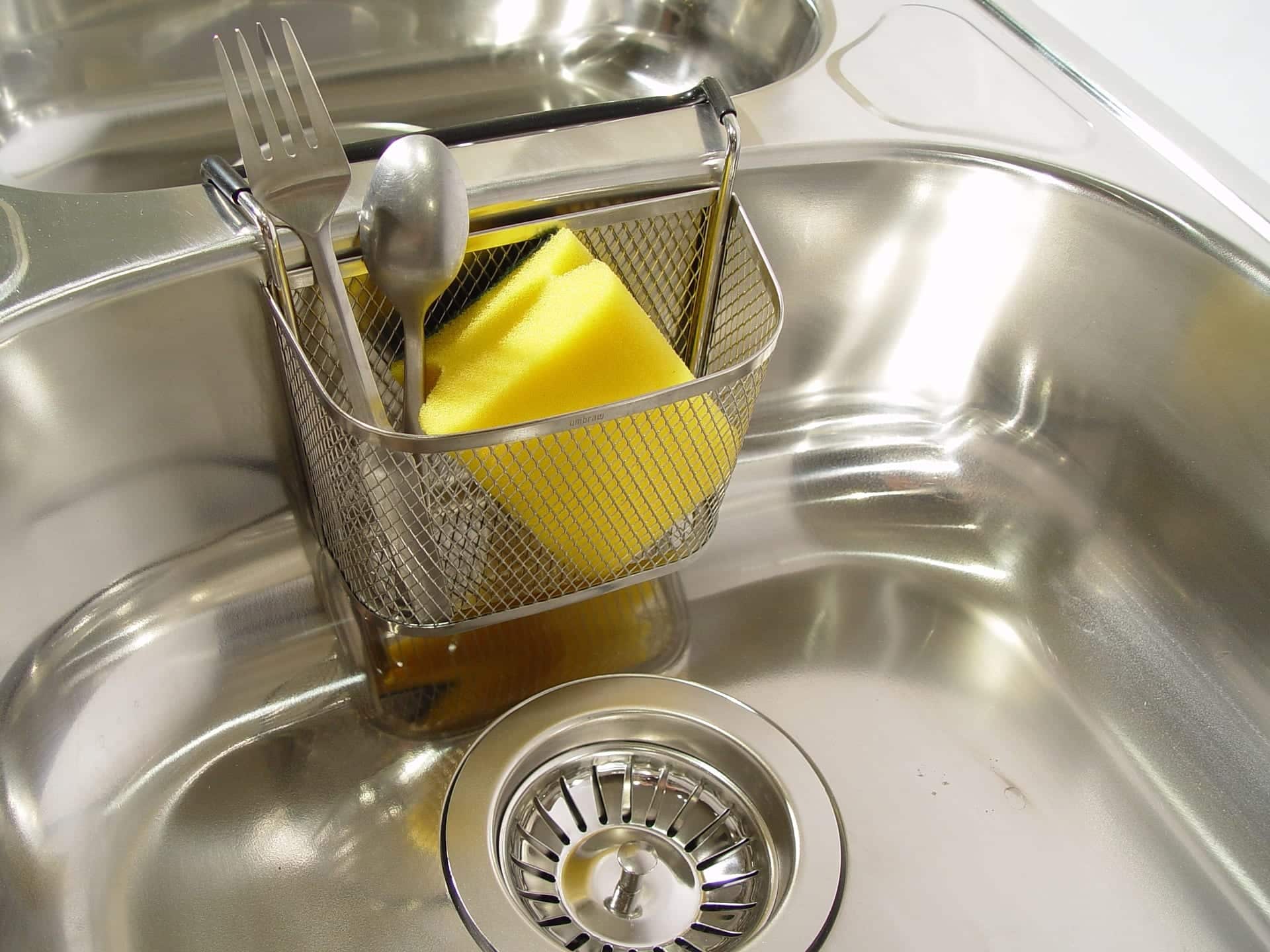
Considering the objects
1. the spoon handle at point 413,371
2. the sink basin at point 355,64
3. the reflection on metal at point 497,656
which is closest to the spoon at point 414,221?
the spoon handle at point 413,371

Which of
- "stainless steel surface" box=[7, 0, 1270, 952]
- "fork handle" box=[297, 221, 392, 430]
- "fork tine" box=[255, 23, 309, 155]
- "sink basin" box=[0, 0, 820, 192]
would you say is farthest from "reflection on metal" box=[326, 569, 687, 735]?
"sink basin" box=[0, 0, 820, 192]

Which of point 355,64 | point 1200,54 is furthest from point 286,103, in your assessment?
point 1200,54

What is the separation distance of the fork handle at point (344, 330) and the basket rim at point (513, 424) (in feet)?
0.05

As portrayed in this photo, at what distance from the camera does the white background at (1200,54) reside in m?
0.60

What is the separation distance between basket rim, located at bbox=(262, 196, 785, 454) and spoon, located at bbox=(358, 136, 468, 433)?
5 centimetres

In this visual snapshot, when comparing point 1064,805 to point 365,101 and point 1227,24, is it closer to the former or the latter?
point 1227,24

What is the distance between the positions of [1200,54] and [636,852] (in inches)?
21.3

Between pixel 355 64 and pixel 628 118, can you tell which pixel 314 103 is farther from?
pixel 355 64

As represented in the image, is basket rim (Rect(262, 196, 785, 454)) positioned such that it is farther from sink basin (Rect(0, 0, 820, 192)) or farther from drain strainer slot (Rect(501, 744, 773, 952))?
sink basin (Rect(0, 0, 820, 192))

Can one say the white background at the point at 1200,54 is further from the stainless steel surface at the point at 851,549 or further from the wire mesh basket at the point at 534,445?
the wire mesh basket at the point at 534,445

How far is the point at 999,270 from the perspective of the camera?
583 millimetres

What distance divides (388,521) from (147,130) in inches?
15.1

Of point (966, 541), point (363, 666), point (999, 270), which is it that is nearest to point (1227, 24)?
point (999, 270)

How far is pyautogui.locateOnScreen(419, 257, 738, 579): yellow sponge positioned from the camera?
0.44 metres
